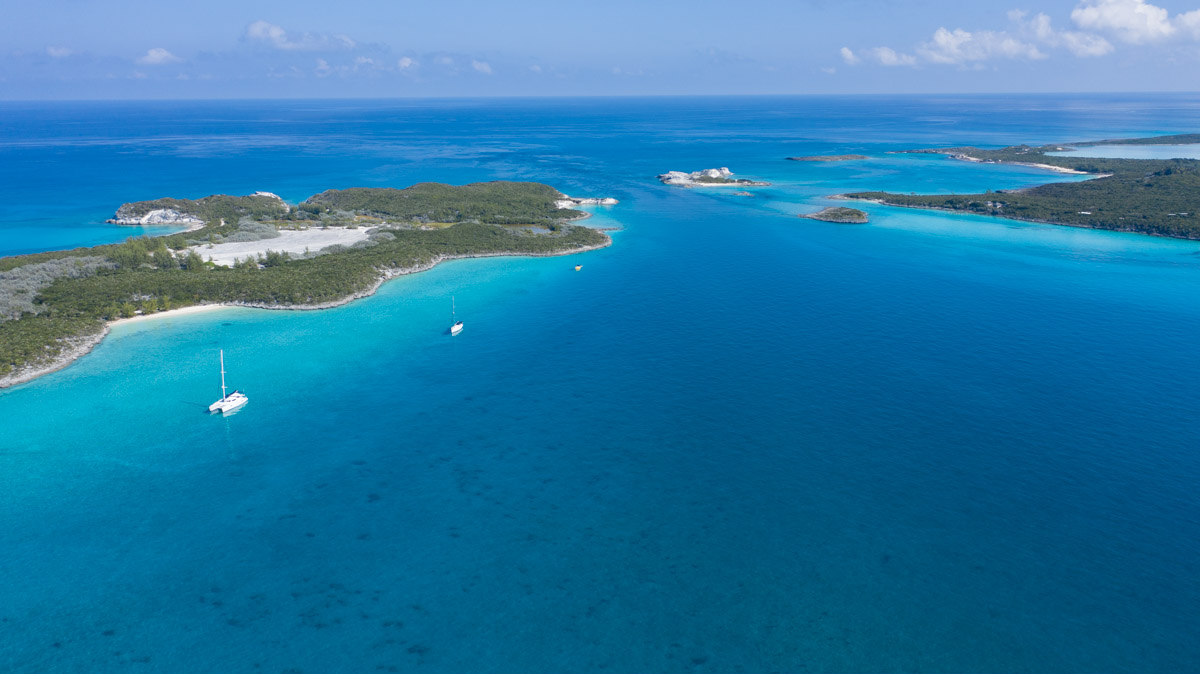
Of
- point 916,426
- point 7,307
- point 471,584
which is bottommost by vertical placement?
point 471,584

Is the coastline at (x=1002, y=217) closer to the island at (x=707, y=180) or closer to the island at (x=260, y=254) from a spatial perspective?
the island at (x=707, y=180)

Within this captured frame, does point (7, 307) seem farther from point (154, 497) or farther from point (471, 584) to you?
point (471, 584)

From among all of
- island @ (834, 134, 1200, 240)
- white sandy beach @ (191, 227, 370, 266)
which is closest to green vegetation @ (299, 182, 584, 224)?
white sandy beach @ (191, 227, 370, 266)

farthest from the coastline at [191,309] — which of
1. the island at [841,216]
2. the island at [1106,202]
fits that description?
the island at [1106,202]

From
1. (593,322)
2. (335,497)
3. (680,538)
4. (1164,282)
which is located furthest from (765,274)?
(335,497)

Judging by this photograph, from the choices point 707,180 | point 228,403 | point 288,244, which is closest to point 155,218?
point 288,244

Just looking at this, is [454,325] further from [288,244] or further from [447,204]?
[447,204]
